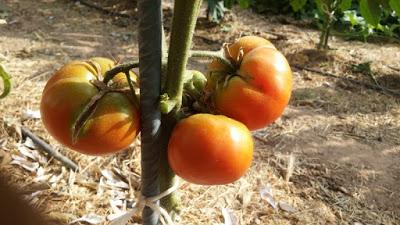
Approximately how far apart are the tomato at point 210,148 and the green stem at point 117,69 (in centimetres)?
13

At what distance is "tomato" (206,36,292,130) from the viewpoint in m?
0.88

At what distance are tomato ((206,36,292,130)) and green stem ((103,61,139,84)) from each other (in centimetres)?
16

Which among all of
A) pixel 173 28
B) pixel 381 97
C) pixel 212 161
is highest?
pixel 173 28

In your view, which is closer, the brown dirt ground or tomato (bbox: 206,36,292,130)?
tomato (bbox: 206,36,292,130)

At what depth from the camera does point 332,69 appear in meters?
3.43

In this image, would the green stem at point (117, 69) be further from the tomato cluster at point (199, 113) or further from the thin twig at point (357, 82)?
the thin twig at point (357, 82)

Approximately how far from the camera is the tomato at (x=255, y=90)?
882mm

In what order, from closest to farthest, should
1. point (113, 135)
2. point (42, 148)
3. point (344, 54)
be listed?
point (113, 135) < point (42, 148) < point (344, 54)

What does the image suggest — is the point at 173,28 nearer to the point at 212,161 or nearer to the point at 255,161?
the point at 212,161

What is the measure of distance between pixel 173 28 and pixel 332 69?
2.74 metres

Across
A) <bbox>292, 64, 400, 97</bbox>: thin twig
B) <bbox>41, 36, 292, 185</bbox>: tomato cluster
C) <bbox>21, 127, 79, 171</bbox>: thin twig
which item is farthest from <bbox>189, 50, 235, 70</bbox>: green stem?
<bbox>292, 64, 400, 97</bbox>: thin twig

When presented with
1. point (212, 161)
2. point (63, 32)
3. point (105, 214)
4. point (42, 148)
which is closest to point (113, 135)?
point (212, 161)

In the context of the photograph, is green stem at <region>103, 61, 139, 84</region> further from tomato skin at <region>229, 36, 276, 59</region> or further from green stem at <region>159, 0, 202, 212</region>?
tomato skin at <region>229, 36, 276, 59</region>

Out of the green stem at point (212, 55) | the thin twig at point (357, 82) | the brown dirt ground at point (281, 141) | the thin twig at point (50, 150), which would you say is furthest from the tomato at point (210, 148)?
the thin twig at point (357, 82)
